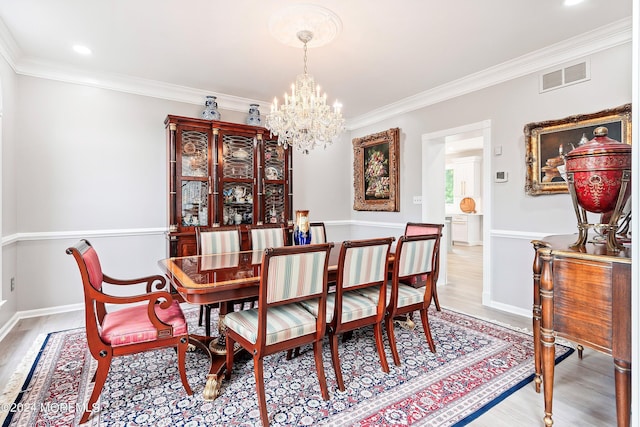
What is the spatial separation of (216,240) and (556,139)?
3.39 m

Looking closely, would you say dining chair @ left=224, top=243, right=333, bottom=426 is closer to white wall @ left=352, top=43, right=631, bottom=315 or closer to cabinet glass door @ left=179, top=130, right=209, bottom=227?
cabinet glass door @ left=179, top=130, right=209, bottom=227

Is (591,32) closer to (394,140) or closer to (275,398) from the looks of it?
(394,140)

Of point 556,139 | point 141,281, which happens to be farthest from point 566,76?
point 141,281

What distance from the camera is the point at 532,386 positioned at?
204cm

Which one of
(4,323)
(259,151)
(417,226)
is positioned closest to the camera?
(4,323)

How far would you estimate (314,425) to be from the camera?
168cm

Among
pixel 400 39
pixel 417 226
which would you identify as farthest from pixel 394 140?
pixel 400 39

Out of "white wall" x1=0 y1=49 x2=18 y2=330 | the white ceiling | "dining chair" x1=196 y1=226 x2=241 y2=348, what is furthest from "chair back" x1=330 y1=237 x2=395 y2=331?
"white wall" x1=0 y1=49 x2=18 y2=330

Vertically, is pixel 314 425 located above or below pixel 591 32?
below

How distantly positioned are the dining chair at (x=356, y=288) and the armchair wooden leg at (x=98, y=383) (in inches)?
45.9

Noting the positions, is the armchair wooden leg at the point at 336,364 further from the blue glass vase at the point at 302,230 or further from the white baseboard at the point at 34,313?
the white baseboard at the point at 34,313

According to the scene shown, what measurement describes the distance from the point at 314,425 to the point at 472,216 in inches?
325

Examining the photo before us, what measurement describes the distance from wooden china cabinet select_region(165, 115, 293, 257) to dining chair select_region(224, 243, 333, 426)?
6.94ft

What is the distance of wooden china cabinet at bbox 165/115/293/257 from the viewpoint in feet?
12.1
